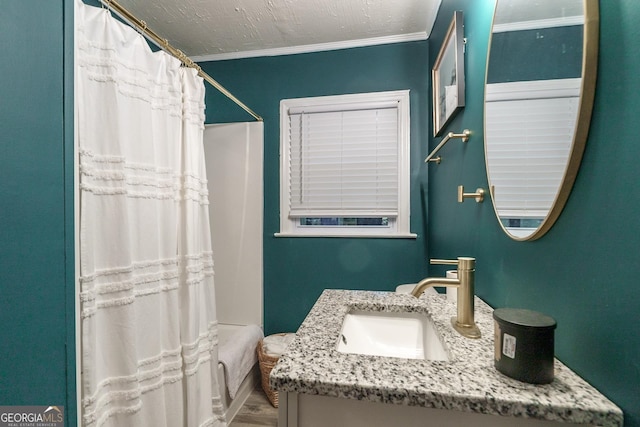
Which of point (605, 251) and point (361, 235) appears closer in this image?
point (605, 251)

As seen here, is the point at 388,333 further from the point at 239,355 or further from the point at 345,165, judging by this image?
the point at 345,165

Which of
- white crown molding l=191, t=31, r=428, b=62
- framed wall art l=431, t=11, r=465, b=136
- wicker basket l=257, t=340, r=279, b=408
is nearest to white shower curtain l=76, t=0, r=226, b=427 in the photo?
wicker basket l=257, t=340, r=279, b=408

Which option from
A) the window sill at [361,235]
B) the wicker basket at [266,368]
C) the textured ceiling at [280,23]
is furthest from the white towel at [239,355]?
the textured ceiling at [280,23]

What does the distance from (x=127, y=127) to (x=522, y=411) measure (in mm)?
1392

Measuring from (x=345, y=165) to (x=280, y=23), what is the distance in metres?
1.04

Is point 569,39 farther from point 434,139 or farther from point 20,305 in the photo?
point 20,305

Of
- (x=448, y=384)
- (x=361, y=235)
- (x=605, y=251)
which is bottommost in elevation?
(x=448, y=384)

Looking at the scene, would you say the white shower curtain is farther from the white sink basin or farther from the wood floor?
the white sink basin

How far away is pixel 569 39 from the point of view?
20.5 inches

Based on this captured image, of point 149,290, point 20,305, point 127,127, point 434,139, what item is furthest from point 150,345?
point 434,139

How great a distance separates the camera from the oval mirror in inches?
19.5

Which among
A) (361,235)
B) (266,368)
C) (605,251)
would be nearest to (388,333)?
(605,251)

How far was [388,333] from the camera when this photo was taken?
935 mm

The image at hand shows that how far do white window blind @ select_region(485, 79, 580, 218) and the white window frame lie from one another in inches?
42.8
